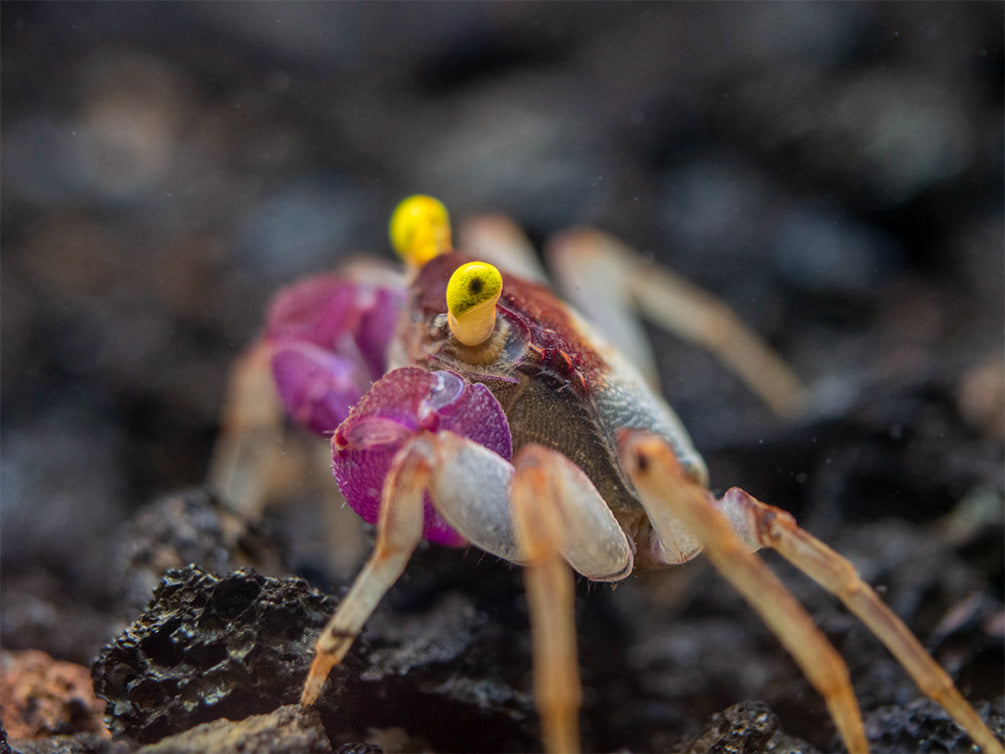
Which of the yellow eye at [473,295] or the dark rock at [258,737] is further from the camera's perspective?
the yellow eye at [473,295]

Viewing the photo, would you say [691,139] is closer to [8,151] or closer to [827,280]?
[827,280]

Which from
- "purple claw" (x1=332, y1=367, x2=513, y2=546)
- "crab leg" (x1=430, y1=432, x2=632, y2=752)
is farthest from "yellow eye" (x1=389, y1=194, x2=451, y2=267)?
"crab leg" (x1=430, y1=432, x2=632, y2=752)

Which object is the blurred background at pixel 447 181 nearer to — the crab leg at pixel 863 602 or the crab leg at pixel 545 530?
the crab leg at pixel 863 602

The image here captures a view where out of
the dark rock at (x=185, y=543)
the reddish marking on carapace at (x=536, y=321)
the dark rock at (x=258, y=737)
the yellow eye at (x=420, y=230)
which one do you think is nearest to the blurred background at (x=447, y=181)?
the dark rock at (x=185, y=543)

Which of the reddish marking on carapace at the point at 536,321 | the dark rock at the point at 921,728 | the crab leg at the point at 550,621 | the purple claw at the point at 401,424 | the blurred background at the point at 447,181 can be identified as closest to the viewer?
the crab leg at the point at 550,621

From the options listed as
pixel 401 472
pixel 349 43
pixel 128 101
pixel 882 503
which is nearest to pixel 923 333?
pixel 882 503

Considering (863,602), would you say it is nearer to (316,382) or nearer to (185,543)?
(316,382)
